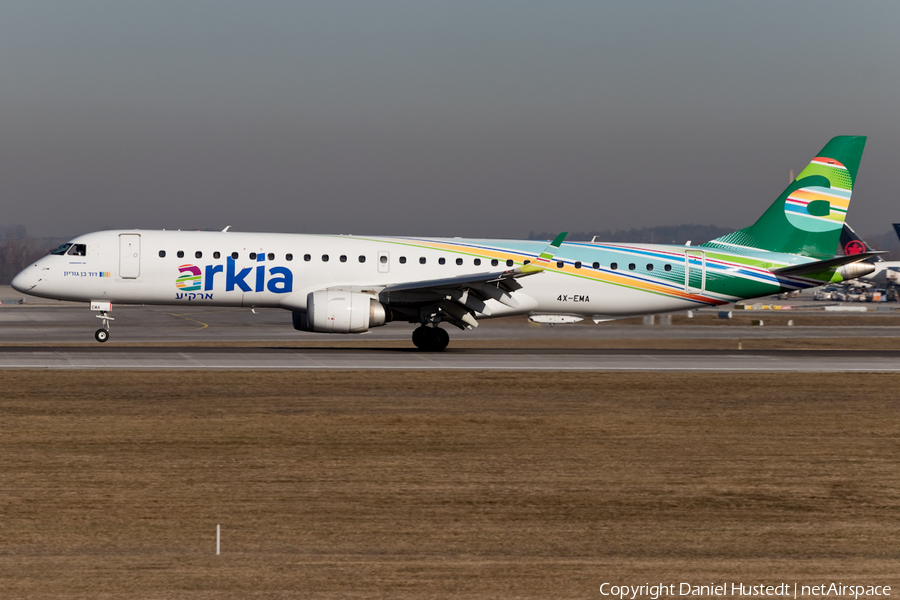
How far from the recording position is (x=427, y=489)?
13242 millimetres

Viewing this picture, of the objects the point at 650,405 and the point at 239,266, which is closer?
the point at 650,405

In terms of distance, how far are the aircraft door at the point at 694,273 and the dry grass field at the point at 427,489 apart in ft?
34.8

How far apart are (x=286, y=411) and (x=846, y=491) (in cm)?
1043

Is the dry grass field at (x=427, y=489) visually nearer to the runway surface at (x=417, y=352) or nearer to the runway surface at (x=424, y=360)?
the runway surface at (x=424, y=360)

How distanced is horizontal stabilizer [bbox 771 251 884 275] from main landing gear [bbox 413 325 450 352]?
39.1 feet

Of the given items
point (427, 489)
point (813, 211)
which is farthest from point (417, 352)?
point (427, 489)

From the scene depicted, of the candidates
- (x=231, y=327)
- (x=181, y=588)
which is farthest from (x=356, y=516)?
(x=231, y=327)

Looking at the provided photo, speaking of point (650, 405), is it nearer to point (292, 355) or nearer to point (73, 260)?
point (292, 355)

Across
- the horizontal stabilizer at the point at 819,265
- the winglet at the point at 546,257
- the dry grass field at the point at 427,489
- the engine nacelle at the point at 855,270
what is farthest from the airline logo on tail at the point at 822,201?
the dry grass field at the point at 427,489

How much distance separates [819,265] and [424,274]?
44.3 ft

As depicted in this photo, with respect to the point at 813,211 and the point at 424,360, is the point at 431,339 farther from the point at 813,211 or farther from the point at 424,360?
the point at 813,211

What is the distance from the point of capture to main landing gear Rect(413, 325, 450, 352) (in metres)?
31.5

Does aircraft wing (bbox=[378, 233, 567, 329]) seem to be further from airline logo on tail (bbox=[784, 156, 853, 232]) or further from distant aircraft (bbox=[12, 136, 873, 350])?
airline logo on tail (bbox=[784, 156, 853, 232])

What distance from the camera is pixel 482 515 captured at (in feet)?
39.3
